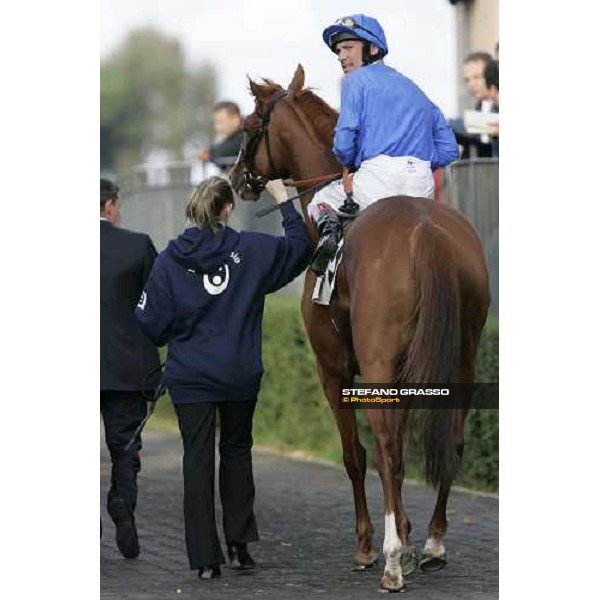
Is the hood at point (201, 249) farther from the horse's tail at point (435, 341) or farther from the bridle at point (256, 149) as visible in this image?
the bridle at point (256, 149)

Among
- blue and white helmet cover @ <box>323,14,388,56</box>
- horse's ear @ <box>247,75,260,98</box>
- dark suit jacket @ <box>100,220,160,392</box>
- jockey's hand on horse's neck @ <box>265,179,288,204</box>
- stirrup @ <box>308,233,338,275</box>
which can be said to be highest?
blue and white helmet cover @ <box>323,14,388,56</box>

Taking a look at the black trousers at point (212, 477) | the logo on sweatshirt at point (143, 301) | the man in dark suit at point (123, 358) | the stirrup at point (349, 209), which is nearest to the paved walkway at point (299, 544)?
the black trousers at point (212, 477)

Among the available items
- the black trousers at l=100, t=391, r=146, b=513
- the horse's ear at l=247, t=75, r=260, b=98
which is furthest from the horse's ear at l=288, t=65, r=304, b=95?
the black trousers at l=100, t=391, r=146, b=513

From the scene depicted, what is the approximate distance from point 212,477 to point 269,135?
1995mm

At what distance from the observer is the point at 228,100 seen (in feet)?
46.0

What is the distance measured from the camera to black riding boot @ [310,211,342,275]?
8609 millimetres

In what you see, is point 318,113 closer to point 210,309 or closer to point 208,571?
point 210,309

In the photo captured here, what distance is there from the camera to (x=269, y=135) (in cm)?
964

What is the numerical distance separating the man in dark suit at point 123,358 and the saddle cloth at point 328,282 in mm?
987

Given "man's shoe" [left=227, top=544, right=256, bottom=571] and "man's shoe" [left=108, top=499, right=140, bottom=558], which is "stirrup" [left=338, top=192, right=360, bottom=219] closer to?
"man's shoe" [left=227, top=544, right=256, bottom=571]

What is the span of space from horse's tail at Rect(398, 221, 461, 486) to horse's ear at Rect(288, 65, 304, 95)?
64.0 inches
